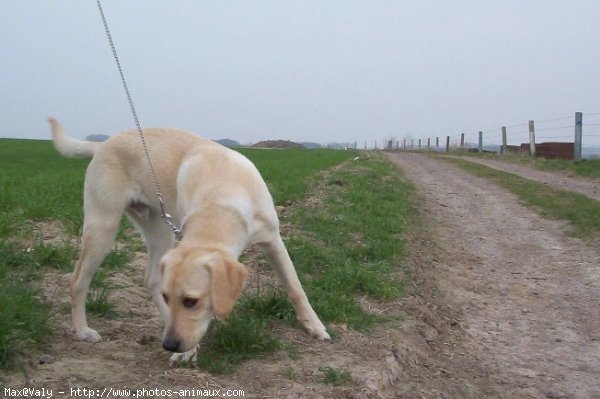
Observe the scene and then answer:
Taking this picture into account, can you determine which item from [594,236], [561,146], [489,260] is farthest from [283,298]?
[561,146]

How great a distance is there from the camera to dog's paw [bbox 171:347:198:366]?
3385 millimetres

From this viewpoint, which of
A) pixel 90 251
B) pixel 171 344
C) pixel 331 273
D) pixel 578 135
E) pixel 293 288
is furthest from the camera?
pixel 578 135

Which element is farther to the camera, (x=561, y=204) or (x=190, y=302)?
(x=561, y=204)

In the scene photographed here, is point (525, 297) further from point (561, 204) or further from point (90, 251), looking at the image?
point (561, 204)

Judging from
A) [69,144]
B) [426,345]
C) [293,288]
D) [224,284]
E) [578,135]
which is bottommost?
[426,345]

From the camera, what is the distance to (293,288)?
4223 mm

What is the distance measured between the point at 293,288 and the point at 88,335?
1.39m

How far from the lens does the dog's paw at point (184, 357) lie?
11.1 feet

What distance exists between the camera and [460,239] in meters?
8.20

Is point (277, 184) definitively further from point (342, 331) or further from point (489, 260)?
point (342, 331)

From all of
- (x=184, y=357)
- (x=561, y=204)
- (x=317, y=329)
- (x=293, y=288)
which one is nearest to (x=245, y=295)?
(x=293, y=288)

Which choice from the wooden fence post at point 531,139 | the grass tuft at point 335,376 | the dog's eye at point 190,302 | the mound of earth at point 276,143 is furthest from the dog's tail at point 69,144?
the mound of earth at point 276,143

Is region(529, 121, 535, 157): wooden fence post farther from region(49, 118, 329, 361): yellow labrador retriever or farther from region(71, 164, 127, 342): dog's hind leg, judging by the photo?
region(71, 164, 127, 342): dog's hind leg

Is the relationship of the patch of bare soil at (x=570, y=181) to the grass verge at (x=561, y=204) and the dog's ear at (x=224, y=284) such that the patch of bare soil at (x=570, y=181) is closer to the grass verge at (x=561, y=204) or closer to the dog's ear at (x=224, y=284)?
the grass verge at (x=561, y=204)
